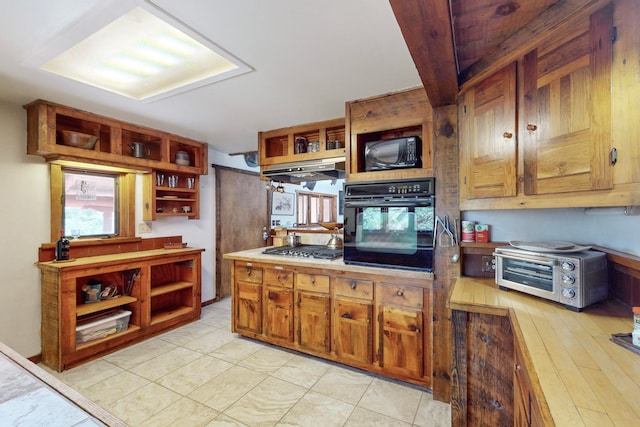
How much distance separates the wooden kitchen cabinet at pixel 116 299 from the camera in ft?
7.91

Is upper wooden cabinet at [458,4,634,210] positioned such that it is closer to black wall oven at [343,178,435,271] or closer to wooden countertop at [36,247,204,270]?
black wall oven at [343,178,435,271]

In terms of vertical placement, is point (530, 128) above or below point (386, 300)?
above

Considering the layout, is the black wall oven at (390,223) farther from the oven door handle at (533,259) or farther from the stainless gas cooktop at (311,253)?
the oven door handle at (533,259)

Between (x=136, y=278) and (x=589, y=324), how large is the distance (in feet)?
12.0

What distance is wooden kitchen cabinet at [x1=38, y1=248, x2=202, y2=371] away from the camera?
2412 mm

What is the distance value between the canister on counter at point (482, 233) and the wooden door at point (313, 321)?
1314mm

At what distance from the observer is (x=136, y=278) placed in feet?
9.87

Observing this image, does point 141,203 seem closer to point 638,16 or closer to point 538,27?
point 538,27

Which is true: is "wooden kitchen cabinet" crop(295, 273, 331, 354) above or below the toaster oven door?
below

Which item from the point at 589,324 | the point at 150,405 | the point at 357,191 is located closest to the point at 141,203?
the point at 150,405

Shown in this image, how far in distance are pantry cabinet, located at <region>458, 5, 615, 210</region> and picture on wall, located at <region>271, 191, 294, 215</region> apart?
402 centimetres

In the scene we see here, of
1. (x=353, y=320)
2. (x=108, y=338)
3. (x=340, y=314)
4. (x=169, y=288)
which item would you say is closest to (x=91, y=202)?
(x=169, y=288)

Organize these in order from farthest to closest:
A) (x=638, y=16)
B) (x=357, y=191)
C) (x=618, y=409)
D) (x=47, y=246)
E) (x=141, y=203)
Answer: (x=141, y=203) → (x=47, y=246) → (x=357, y=191) → (x=638, y=16) → (x=618, y=409)

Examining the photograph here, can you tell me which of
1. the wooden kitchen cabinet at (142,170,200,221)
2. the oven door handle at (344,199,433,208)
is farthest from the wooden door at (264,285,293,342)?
the wooden kitchen cabinet at (142,170,200,221)
